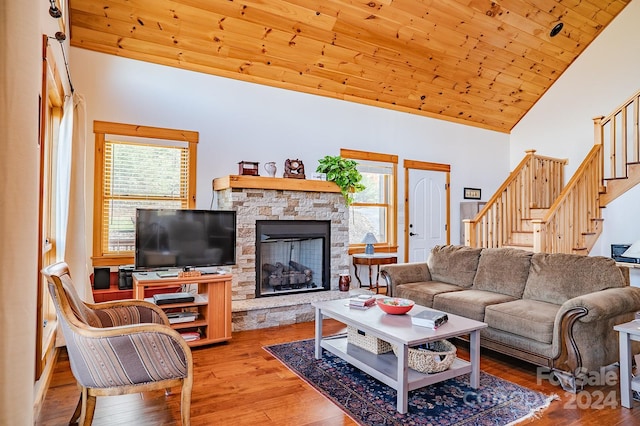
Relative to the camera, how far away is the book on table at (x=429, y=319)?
260cm

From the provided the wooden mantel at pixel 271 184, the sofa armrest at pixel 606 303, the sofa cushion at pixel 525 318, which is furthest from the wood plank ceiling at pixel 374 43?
the sofa armrest at pixel 606 303

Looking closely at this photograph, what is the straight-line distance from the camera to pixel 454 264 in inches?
167

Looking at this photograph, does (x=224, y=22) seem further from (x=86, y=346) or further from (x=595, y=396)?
(x=595, y=396)

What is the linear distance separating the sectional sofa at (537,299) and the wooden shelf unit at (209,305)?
1.74 m

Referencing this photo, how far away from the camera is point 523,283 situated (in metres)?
3.58

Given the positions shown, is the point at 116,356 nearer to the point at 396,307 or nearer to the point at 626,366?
the point at 396,307

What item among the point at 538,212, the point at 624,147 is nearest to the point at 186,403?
the point at 538,212

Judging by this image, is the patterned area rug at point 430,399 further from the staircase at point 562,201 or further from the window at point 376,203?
the window at point 376,203

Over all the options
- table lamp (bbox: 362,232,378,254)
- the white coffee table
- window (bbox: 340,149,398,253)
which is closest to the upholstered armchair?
the white coffee table

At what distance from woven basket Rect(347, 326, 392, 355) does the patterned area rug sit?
0.63 feet

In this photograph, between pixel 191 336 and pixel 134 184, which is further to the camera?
pixel 134 184

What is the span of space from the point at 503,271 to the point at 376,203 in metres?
2.71

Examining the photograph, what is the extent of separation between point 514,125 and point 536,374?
19.8 ft

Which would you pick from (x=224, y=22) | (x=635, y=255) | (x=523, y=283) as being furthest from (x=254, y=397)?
(x=224, y=22)
